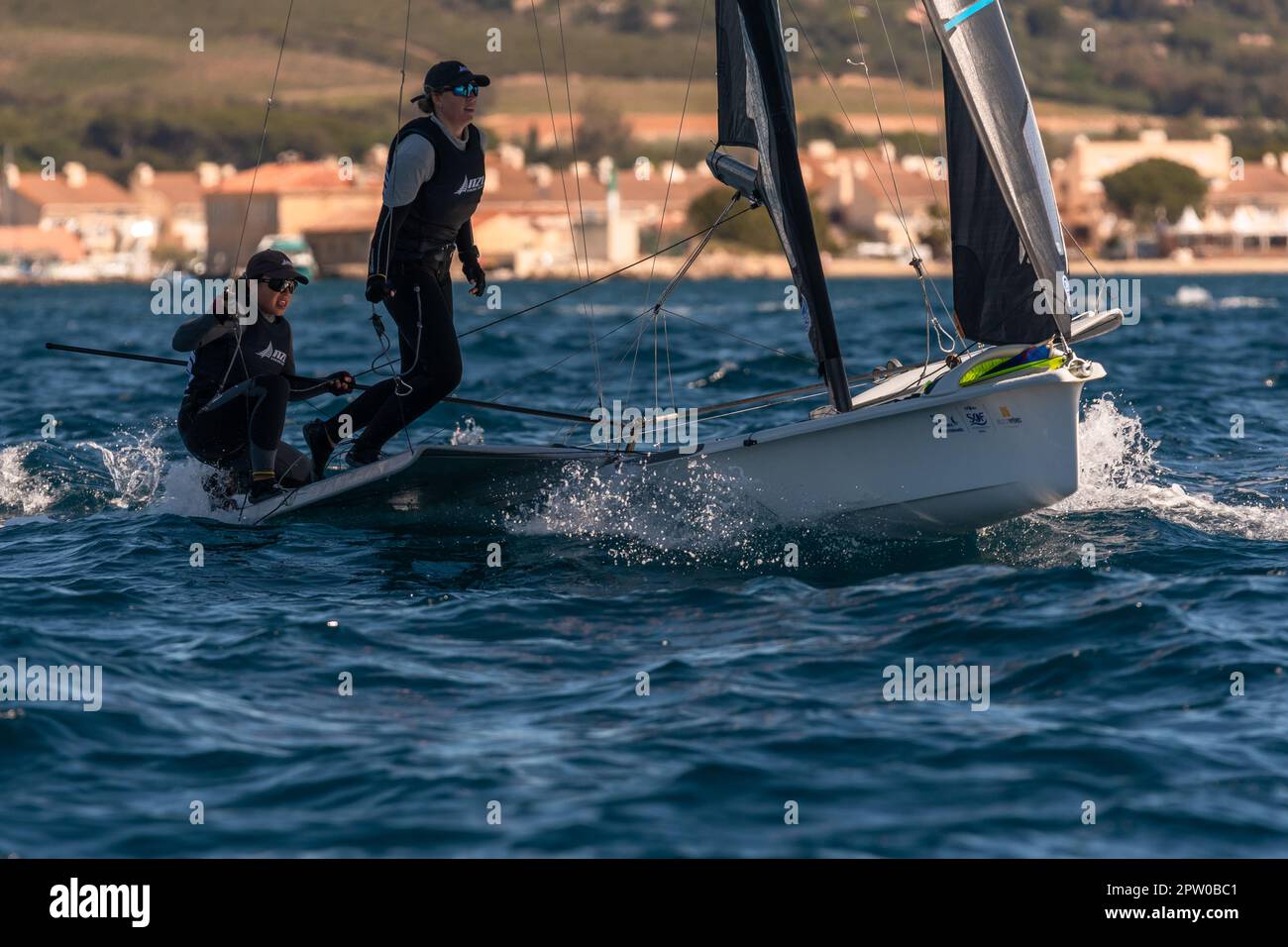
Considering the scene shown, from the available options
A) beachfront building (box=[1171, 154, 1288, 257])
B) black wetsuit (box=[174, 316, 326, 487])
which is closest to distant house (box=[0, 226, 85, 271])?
beachfront building (box=[1171, 154, 1288, 257])

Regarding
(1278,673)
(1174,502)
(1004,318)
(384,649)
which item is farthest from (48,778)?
(1174,502)

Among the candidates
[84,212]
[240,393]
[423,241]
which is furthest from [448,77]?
[84,212]

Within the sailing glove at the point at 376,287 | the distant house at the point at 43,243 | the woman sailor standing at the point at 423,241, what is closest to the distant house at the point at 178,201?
the distant house at the point at 43,243

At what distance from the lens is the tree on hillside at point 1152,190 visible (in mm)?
106188

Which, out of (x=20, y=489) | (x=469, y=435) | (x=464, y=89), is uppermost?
(x=464, y=89)

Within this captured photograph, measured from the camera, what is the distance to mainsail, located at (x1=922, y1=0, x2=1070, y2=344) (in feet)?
26.2

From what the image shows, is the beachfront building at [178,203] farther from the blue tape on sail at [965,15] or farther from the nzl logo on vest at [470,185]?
the blue tape on sail at [965,15]

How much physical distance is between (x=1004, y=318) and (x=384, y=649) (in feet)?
11.0

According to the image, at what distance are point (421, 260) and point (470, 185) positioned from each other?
1.47ft

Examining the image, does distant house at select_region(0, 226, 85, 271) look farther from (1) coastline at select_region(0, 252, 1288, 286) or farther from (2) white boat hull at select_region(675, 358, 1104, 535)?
(2) white boat hull at select_region(675, 358, 1104, 535)

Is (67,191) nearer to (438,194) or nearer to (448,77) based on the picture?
(438,194)

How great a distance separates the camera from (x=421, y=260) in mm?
8797
